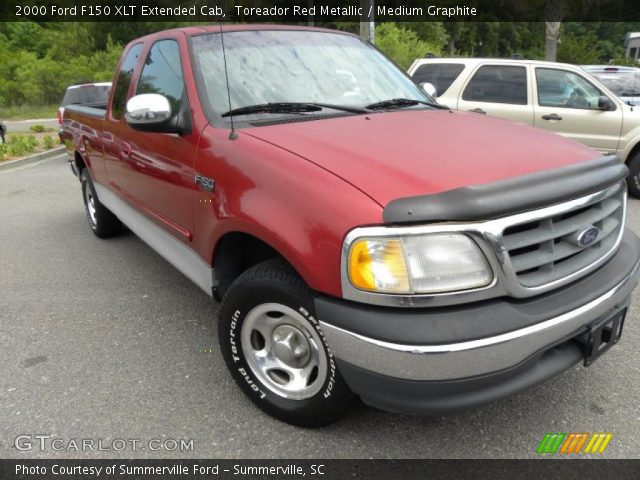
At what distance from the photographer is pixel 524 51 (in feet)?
168

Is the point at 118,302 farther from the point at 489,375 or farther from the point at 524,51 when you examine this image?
the point at 524,51

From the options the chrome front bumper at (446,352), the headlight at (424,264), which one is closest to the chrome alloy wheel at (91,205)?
the chrome front bumper at (446,352)

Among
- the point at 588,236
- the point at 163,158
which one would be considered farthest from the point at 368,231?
the point at 163,158

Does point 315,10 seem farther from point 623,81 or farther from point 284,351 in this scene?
point 284,351

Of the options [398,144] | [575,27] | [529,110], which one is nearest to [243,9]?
[529,110]

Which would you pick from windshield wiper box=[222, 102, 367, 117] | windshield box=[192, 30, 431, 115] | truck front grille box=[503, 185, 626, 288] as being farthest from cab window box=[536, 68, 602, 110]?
truck front grille box=[503, 185, 626, 288]

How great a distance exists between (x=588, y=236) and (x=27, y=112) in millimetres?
28466

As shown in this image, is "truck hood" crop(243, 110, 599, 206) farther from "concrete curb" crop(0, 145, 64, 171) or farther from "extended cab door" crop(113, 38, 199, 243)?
"concrete curb" crop(0, 145, 64, 171)

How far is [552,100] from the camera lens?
7047 millimetres

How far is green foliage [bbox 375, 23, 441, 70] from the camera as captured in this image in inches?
757

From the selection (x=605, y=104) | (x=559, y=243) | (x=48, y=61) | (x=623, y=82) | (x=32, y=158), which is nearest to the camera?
(x=559, y=243)

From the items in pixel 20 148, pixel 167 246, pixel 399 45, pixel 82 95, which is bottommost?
pixel 20 148

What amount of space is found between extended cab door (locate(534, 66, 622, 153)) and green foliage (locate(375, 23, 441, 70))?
465 inches

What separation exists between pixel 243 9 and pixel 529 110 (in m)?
18.0
